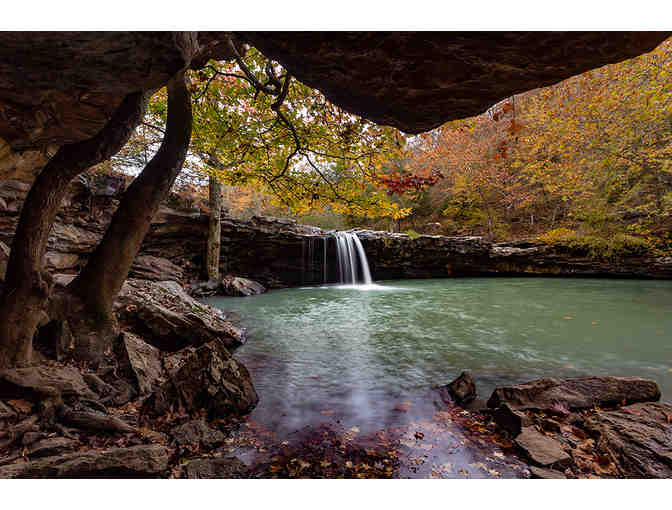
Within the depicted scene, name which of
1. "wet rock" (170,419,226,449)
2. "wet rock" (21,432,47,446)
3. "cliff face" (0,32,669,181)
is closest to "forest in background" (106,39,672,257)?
"cliff face" (0,32,669,181)

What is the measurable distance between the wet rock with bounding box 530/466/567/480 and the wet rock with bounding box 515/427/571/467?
0.05 meters

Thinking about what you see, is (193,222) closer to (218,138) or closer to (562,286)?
(218,138)

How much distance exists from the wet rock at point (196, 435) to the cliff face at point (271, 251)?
27.6 feet

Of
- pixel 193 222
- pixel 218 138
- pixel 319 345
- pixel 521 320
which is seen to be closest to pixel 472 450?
pixel 319 345

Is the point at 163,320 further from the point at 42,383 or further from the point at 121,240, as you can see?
the point at 42,383

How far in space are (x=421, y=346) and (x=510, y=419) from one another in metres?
2.93

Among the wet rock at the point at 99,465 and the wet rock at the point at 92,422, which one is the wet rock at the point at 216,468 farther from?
the wet rock at the point at 92,422

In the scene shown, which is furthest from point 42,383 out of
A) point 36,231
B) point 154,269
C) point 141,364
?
point 154,269

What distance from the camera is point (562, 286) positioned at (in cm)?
1309

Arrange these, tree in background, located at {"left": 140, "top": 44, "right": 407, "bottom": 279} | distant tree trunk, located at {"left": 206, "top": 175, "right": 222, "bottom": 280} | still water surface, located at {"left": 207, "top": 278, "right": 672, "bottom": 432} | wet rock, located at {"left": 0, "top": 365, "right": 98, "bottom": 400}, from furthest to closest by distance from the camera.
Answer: distant tree trunk, located at {"left": 206, "top": 175, "right": 222, "bottom": 280}
tree in background, located at {"left": 140, "top": 44, "right": 407, "bottom": 279}
still water surface, located at {"left": 207, "top": 278, "right": 672, "bottom": 432}
wet rock, located at {"left": 0, "top": 365, "right": 98, "bottom": 400}

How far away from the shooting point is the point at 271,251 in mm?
14922

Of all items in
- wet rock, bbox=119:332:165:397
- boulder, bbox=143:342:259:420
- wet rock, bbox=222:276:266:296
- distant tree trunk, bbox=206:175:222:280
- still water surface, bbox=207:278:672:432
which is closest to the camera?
boulder, bbox=143:342:259:420

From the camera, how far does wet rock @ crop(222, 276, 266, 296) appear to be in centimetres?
1191

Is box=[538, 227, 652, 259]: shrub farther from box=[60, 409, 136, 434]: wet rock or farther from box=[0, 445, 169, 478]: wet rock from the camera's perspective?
box=[60, 409, 136, 434]: wet rock
